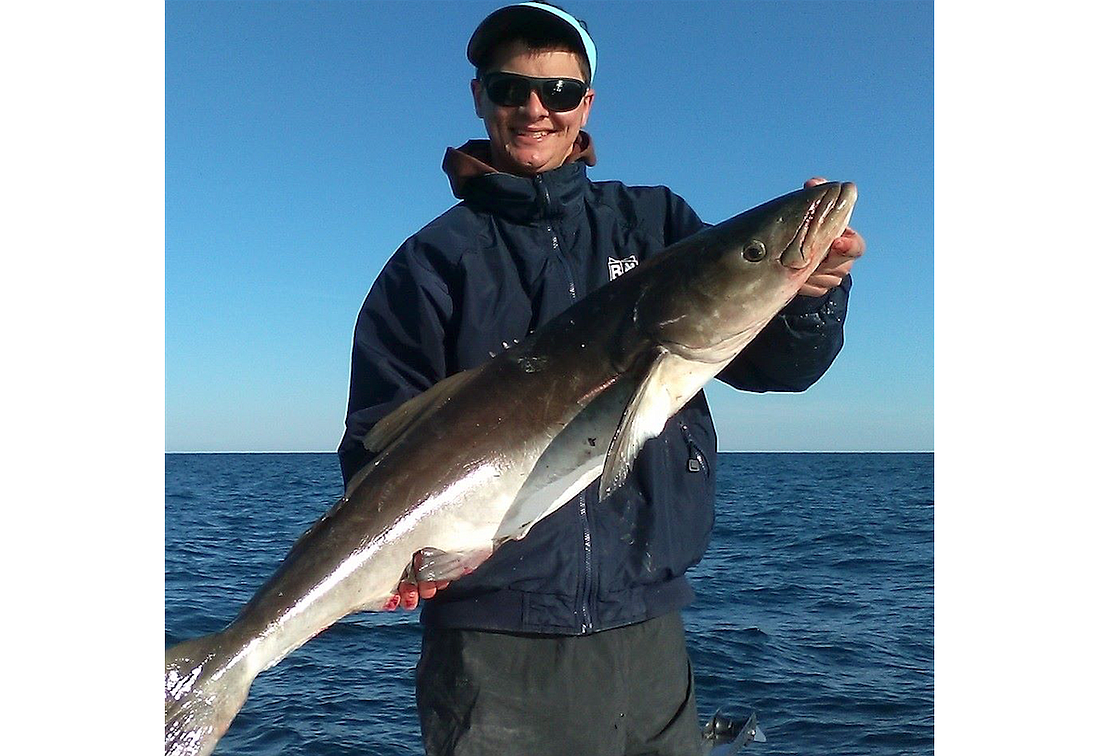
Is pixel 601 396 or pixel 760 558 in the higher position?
pixel 601 396

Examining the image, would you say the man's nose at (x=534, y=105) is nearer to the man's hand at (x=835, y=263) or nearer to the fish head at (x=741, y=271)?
the fish head at (x=741, y=271)

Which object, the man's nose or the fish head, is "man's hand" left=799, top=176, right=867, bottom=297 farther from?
the man's nose

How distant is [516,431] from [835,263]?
1.26m

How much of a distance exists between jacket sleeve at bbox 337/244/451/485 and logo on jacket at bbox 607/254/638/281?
2.20 feet

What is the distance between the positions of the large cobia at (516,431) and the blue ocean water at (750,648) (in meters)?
4.69

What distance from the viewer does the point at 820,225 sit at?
302 cm

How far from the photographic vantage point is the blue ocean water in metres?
9.81

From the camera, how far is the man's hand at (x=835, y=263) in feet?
9.88

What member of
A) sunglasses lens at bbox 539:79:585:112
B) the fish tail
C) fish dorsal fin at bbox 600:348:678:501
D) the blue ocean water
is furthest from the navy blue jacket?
the blue ocean water
